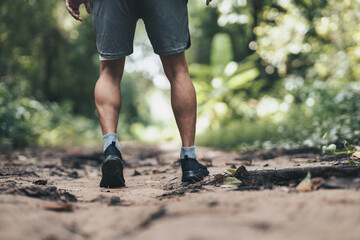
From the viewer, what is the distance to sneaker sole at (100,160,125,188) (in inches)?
85.0

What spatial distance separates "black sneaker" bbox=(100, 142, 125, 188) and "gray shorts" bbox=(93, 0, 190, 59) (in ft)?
2.02

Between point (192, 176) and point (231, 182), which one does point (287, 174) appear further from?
point (192, 176)

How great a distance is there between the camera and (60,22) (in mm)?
11859

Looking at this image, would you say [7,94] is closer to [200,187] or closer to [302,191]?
[200,187]

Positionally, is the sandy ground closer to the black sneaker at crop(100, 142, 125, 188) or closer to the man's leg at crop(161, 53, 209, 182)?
the black sneaker at crop(100, 142, 125, 188)

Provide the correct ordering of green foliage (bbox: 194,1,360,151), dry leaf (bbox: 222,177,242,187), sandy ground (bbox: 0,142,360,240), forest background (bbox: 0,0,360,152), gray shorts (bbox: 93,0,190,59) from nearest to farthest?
sandy ground (bbox: 0,142,360,240)
dry leaf (bbox: 222,177,242,187)
gray shorts (bbox: 93,0,190,59)
green foliage (bbox: 194,1,360,151)
forest background (bbox: 0,0,360,152)

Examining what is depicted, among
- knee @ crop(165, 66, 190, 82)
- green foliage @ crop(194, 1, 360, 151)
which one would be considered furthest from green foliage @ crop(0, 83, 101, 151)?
knee @ crop(165, 66, 190, 82)

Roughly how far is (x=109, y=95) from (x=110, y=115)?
14 centimetres

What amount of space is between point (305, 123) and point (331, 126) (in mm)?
745

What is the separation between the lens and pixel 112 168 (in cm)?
218

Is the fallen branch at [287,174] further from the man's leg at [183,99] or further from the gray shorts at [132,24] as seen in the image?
the gray shorts at [132,24]

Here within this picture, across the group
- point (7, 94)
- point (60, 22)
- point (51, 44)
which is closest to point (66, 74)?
point (51, 44)

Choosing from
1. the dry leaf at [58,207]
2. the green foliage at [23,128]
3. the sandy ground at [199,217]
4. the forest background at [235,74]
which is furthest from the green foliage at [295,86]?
the green foliage at [23,128]

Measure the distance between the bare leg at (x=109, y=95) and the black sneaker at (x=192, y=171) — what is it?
1.65 feet
